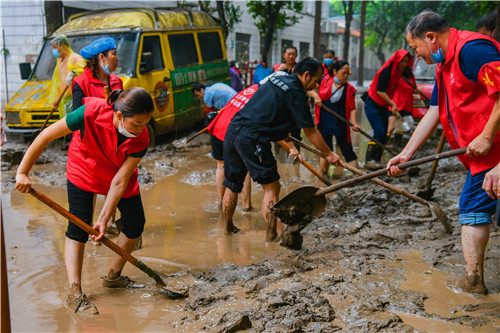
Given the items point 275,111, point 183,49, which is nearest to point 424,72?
point 183,49

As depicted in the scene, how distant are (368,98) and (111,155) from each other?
518 centimetres

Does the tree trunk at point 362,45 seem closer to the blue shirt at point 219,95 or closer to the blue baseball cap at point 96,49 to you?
the blue shirt at point 219,95

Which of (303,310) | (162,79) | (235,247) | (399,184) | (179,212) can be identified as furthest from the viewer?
(162,79)

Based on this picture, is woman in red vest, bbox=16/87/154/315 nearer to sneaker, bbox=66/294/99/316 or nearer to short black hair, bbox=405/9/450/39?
sneaker, bbox=66/294/99/316

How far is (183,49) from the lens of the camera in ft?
31.8

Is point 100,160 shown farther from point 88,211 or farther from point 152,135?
point 152,135

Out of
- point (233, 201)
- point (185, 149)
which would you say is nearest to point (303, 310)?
point (233, 201)

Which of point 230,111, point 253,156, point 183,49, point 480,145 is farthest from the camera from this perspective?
point 183,49

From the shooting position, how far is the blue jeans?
730cm

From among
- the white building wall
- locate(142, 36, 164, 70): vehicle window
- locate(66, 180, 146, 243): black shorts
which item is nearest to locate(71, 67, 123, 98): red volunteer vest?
locate(66, 180, 146, 243): black shorts

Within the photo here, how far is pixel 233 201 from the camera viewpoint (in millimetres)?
4660

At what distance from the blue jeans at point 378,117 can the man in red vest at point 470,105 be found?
13.1 feet

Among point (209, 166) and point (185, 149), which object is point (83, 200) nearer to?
point (209, 166)

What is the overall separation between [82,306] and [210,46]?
8.28 meters
